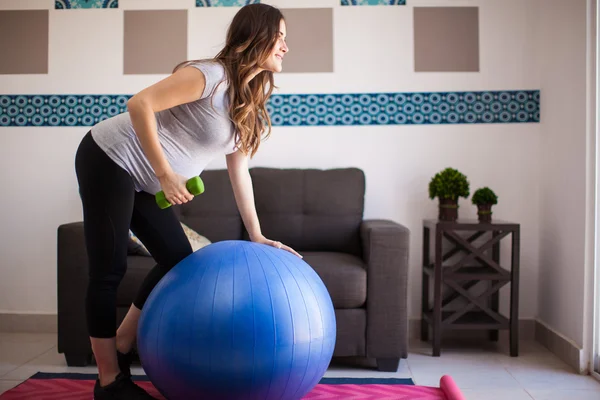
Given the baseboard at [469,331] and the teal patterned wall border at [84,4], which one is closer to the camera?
the baseboard at [469,331]

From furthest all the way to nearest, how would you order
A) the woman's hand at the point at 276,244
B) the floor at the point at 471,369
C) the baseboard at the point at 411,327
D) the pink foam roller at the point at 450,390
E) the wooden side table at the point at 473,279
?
1. the baseboard at the point at 411,327
2. the wooden side table at the point at 473,279
3. the floor at the point at 471,369
4. the pink foam roller at the point at 450,390
5. the woman's hand at the point at 276,244

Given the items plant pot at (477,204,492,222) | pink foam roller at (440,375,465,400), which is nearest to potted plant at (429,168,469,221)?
plant pot at (477,204,492,222)

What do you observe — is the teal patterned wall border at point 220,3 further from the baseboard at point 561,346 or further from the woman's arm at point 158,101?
the baseboard at point 561,346

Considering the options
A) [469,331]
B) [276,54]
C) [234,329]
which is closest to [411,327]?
[469,331]

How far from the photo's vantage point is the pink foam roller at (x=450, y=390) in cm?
218

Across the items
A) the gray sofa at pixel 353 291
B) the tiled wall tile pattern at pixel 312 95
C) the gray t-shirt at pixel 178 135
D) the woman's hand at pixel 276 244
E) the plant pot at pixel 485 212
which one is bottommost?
the gray sofa at pixel 353 291

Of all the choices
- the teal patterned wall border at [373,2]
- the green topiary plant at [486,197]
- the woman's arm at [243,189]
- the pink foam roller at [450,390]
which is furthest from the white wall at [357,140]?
the woman's arm at [243,189]

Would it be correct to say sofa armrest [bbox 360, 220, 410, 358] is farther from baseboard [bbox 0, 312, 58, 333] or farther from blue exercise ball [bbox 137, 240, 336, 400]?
baseboard [bbox 0, 312, 58, 333]

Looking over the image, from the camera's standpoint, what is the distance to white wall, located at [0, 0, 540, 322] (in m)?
3.50

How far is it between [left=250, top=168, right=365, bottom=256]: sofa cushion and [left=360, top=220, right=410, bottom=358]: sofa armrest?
52cm

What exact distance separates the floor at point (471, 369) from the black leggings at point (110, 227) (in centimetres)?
90

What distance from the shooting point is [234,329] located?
161cm

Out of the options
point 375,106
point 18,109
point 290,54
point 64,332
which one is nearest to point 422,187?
point 375,106

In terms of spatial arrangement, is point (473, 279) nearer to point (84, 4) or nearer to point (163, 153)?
point (163, 153)
